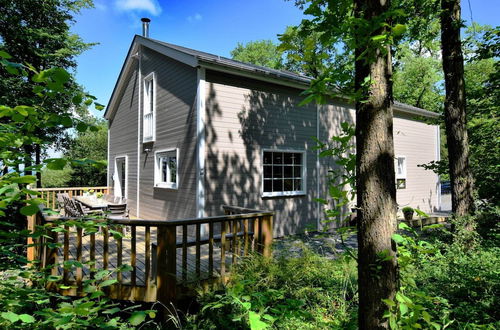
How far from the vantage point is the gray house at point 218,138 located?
7027 millimetres

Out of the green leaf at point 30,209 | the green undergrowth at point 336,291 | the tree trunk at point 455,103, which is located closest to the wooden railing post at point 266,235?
the green undergrowth at point 336,291

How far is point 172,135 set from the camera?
815 centimetres

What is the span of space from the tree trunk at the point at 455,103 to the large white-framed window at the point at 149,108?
7.81 m

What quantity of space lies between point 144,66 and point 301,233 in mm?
7805

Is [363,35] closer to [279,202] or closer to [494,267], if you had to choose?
[494,267]

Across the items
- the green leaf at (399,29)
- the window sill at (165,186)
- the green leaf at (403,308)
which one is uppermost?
the green leaf at (399,29)

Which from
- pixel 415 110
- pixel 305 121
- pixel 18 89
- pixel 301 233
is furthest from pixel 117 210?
pixel 415 110

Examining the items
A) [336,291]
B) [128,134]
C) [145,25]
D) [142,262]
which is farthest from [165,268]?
[145,25]

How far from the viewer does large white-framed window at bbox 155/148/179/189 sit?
311 inches

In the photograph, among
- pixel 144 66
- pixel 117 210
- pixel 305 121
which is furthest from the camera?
pixel 144 66

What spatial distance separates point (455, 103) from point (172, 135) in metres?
6.65

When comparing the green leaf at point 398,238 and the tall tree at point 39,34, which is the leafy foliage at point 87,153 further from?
the green leaf at point 398,238

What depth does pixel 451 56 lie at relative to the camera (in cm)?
521

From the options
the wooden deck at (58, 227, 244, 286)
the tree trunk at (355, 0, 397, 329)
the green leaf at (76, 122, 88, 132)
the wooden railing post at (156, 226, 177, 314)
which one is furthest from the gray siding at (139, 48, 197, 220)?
the tree trunk at (355, 0, 397, 329)
